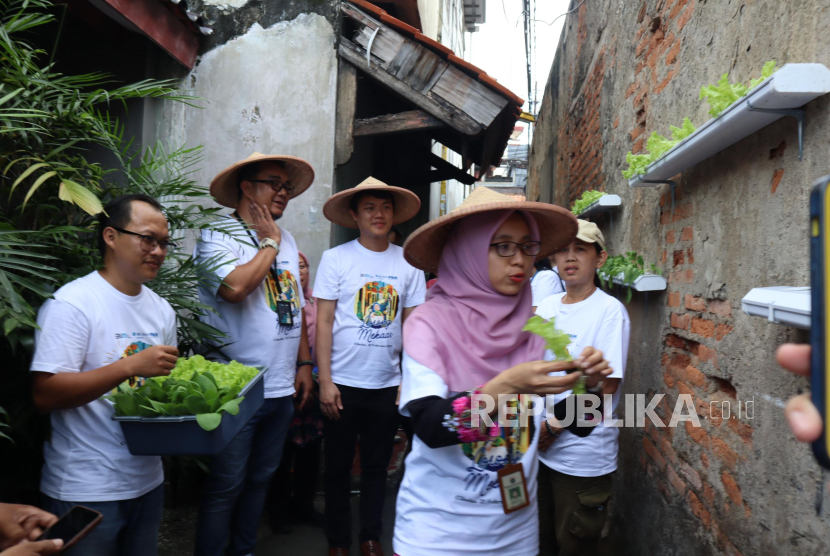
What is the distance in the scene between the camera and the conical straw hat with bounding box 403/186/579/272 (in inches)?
73.7

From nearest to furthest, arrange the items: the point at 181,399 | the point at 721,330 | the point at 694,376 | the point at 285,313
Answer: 1. the point at 181,399
2. the point at 721,330
3. the point at 694,376
4. the point at 285,313

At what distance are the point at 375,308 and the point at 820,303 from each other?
8.79 feet

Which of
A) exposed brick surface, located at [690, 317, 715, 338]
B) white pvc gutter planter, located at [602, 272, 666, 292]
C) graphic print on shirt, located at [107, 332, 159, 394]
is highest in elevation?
white pvc gutter planter, located at [602, 272, 666, 292]

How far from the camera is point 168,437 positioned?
1.98 m

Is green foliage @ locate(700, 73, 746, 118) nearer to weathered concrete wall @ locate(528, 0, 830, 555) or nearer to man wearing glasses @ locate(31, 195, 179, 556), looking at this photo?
weathered concrete wall @ locate(528, 0, 830, 555)

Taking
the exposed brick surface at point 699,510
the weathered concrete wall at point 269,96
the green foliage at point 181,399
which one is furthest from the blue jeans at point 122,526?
the weathered concrete wall at point 269,96

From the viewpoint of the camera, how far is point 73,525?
1.75m

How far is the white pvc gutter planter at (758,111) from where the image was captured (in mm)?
1643

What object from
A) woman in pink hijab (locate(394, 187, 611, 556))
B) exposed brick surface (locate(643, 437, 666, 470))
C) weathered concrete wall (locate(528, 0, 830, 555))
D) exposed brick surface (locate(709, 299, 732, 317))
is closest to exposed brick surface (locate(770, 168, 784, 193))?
weathered concrete wall (locate(528, 0, 830, 555))

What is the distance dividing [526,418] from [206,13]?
4.50m

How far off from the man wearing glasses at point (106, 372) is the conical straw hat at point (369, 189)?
138 centimetres

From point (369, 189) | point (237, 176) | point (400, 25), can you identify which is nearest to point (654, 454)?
point (369, 189)

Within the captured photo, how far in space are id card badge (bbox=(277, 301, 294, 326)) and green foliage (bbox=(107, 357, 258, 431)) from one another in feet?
2.77
